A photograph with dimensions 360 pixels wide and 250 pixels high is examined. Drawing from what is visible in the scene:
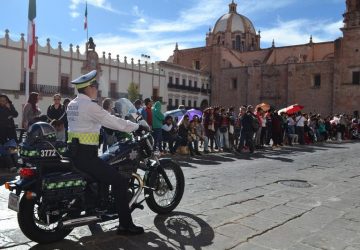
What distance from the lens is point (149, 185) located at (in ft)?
16.3

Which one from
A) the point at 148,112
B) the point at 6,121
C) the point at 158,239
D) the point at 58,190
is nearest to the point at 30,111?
the point at 6,121

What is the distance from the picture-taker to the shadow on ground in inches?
158

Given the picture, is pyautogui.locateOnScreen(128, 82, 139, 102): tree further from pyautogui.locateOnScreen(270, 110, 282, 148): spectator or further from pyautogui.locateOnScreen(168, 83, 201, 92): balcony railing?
pyautogui.locateOnScreen(270, 110, 282, 148): spectator

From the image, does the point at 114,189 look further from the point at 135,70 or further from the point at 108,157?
the point at 135,70

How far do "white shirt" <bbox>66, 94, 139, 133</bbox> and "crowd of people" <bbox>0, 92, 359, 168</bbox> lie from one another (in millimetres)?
722

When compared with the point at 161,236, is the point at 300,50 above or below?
above

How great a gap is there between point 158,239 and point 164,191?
99 centimetres

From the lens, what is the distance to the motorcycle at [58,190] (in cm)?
385

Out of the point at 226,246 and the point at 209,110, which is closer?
the point at 226,246

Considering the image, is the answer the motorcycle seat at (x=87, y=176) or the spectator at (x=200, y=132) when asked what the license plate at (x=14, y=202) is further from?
the spectator at (x=200, y=132)

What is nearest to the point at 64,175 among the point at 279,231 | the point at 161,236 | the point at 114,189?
the point at 114,189

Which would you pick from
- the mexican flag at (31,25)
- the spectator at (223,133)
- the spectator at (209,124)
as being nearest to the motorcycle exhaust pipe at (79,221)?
the spectator at (209,124)

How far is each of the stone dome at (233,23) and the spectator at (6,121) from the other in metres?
56.0

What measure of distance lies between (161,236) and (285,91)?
45553 mm
